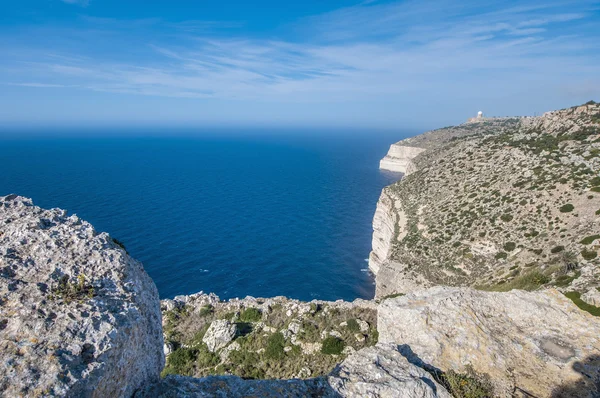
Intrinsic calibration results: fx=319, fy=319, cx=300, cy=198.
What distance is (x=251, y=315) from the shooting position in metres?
23.4

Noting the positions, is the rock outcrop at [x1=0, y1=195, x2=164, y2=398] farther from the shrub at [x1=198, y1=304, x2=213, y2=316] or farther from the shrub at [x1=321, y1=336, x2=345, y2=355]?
the shrub at [x1=198, y1=304, x2=213, y2=316]

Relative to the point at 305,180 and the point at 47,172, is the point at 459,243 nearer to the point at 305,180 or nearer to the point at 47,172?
the point at 305,180

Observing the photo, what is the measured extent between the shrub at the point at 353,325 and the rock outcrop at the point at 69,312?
558 inches

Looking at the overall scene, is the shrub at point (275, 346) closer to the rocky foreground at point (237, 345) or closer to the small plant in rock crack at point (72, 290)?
the rocky foreground at point (237, 345)

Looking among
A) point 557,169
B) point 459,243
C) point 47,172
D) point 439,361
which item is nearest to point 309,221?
point 459,243

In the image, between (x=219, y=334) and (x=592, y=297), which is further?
(x=219, y=334)

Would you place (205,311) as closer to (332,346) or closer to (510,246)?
(332,346)

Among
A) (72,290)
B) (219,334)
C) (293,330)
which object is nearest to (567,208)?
(293,330)

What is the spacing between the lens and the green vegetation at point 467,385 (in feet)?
34.1

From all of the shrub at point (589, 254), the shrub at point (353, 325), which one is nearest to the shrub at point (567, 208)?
the shrub at point (589, 254)

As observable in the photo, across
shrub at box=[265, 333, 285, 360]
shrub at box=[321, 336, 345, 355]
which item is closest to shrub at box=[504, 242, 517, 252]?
shrub at box=[321, 336, 345, 355]

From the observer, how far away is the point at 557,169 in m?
43.5

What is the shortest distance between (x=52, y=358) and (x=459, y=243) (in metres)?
42.0

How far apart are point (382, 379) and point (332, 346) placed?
964 cm
